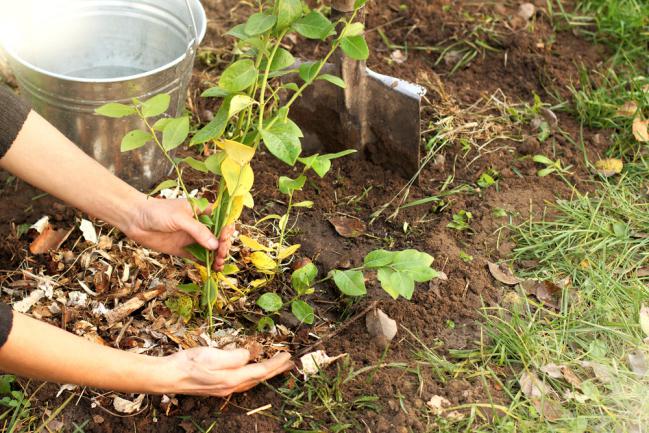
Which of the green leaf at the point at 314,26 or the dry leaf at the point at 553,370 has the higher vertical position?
the green leaf at the point at 314,26

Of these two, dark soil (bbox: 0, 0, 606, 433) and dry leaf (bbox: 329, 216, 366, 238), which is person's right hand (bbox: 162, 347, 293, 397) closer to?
dark soil (bbox: 0, 0, 606, 433)

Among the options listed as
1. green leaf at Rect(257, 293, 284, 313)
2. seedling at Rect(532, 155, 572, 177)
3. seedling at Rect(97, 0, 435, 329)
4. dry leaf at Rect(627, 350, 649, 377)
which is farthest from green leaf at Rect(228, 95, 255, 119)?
seedling at Rect(532, 155, 572, 177)

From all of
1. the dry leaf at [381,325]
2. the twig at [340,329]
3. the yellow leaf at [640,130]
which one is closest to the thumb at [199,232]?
the twig at [340,329]

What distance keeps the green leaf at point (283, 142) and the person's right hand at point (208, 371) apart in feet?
1.59

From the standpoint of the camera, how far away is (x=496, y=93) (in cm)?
311

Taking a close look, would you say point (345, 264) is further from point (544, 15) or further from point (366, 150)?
point (544, 15)

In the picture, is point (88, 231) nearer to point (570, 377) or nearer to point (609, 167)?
point (570, 377)

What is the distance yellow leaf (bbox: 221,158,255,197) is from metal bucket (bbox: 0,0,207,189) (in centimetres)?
58

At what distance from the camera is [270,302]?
221 cm

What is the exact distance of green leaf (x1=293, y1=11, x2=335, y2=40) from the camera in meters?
1.91

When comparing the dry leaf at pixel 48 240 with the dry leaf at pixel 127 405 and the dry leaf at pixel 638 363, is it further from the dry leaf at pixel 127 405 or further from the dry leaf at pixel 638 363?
the dry leaf at pixel 638 363

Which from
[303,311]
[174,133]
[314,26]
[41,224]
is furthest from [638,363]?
[41,224]

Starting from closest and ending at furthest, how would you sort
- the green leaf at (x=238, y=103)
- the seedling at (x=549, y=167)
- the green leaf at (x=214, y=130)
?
the green leaf at (x=238, y=103), the green leaf at (x=214, y=130), the seedling at (x=549, y=167)

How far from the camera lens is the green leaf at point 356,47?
76.5 inches
